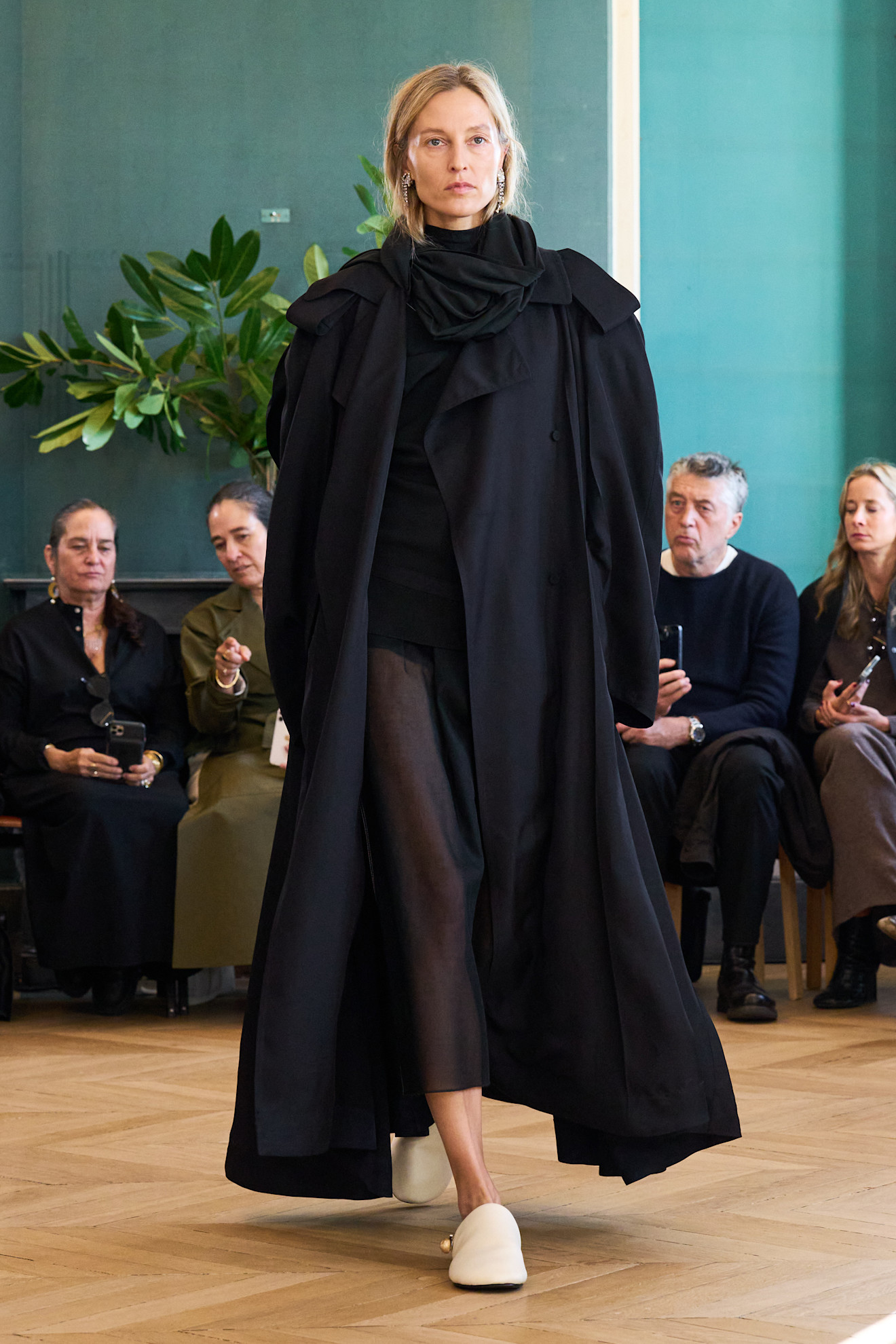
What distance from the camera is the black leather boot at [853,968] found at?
4.16 m

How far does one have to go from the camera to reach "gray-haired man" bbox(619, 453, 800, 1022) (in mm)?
4098

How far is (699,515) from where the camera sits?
4.54 meters

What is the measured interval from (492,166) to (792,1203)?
4.66 ft

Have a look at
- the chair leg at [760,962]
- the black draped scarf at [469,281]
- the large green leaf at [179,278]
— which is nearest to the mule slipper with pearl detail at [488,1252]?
the black draped scarf at [469,281]

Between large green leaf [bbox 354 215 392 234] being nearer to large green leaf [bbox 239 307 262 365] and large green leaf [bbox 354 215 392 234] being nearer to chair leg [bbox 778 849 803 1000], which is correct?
large green leaf [bbox 239 307 262 365]

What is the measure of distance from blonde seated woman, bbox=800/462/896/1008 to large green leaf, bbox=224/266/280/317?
74.5 inches

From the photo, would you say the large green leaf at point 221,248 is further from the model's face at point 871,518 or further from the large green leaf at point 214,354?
the model's face at point 871,518

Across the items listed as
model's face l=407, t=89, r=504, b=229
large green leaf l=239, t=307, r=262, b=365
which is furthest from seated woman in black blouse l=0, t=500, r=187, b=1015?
model's face l=407, t=89, r=504, b=229

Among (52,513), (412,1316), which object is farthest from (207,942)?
(412,1316)

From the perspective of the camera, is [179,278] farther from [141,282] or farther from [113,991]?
[113,991]

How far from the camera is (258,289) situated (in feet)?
17.1

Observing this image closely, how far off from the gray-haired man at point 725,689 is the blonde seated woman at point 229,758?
98cm

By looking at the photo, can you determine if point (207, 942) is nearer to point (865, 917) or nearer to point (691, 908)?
point (691, 908)

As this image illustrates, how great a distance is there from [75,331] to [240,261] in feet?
1.83
